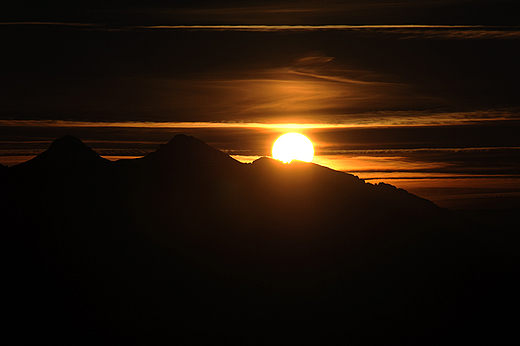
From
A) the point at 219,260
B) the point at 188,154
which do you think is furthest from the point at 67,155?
the point at 219,260

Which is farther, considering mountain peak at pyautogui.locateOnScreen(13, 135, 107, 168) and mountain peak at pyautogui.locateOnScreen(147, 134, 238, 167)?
mountain peak at pyautogui.locateOnScreen(147, 134, 238, 167)

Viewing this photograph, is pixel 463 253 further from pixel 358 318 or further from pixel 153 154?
pixel 153 154

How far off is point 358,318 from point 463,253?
103 ft

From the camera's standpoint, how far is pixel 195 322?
78.7 metres

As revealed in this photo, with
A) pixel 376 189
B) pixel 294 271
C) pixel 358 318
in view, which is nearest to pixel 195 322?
pixel 294 271

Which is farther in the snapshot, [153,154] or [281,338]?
[153,154]

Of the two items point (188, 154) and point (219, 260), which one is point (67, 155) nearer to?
point (188, 154)

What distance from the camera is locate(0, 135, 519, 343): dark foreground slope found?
78.3m

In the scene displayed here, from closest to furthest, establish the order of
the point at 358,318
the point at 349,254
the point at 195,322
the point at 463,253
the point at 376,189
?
the point at 195,322
the point at 358,318
the point at 349,254
the point at 463,253
the point at 376,189

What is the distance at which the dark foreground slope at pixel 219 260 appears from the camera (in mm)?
78312

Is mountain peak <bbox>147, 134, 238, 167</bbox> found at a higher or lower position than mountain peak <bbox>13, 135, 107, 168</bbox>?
higher

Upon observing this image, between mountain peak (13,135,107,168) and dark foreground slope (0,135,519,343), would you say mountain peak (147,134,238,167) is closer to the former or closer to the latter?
dark foreground slope (0,135,519,343)

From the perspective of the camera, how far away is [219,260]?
86.8 m

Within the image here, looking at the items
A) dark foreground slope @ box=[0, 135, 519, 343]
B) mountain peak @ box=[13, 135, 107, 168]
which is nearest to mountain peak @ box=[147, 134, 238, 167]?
dark foreground slope @ box=[0, 135, 519, 343]
